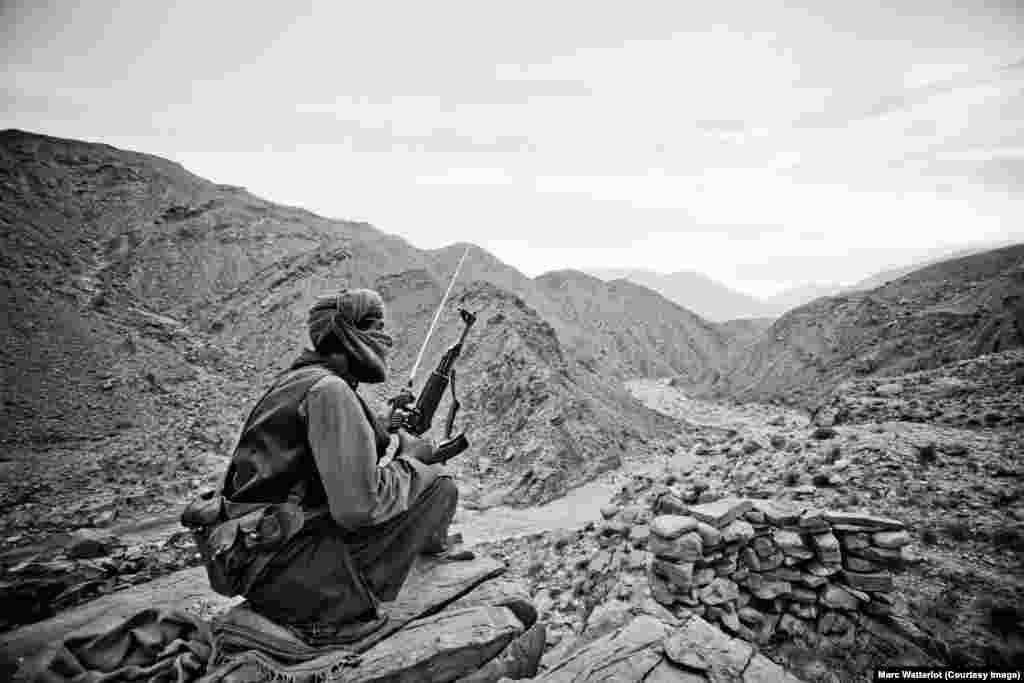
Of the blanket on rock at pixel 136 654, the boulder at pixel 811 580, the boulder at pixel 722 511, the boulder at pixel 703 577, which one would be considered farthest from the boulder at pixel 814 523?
the blanket on rock at pixel 136 654

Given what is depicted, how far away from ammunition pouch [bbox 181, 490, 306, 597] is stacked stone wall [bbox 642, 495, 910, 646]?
162 inches

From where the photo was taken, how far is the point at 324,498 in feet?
7.35

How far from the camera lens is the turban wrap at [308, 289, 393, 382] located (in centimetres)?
228

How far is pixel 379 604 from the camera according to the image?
2420mm

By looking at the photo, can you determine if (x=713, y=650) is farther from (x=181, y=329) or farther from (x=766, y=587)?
(x=181, y=329)

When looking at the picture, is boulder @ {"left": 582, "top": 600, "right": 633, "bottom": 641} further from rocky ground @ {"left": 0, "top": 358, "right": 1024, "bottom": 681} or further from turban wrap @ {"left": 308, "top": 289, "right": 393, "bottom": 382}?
turban wrap @ {"left": 308, "top": 289, "right": 393, "bottom": 382}

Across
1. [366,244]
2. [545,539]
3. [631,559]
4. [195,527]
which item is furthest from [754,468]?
[366,244]

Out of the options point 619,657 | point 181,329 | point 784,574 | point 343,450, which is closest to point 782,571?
point 784,574

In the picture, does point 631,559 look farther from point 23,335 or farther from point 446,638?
point 23,335

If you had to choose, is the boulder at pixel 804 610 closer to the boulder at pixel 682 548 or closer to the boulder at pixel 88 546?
the boulder at pixel 682 548

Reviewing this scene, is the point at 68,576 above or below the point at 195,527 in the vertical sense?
below

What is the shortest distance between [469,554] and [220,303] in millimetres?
24866

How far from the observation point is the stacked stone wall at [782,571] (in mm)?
4715

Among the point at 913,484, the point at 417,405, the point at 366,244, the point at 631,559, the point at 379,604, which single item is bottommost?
the point at 631,559
